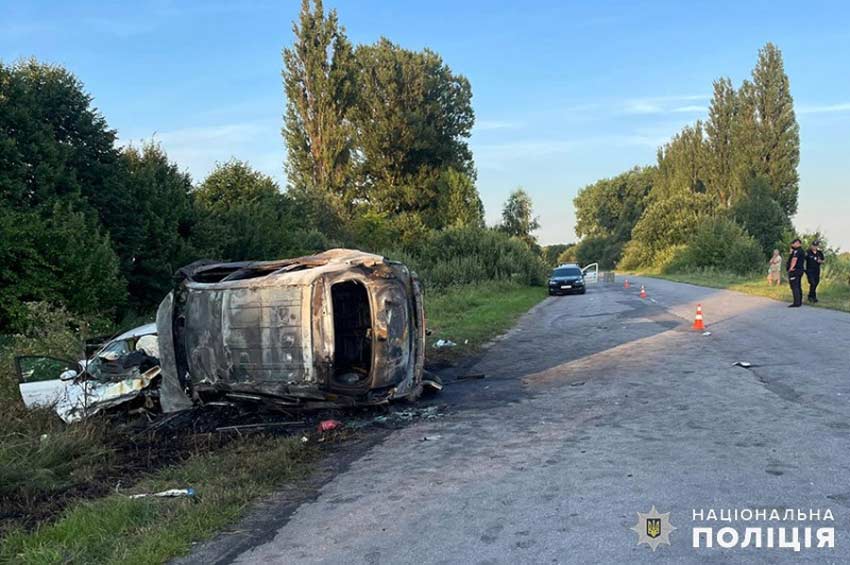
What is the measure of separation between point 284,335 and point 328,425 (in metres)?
1.14

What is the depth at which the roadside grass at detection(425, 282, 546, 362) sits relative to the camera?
13.4 meters

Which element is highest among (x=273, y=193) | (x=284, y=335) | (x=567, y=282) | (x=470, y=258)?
(x=273, y=193)

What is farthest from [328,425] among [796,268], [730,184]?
[730,184]

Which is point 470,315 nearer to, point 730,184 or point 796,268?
point 796,268

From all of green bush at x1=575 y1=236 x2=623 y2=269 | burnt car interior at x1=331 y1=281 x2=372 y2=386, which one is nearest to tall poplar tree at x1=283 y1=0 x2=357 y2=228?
burnt car interior at x1=331 y1=281 x2=372 y2=386

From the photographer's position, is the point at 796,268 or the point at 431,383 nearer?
the point at 431,383

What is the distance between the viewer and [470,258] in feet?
116

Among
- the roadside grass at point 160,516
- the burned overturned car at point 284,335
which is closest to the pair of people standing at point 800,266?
the burned overturned car at point 284,335

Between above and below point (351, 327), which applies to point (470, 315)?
below

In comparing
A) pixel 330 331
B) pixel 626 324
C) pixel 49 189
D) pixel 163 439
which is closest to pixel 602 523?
pixel 330 331

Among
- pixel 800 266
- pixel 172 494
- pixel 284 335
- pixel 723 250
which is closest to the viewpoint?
pixel 172 494

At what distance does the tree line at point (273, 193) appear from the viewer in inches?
587

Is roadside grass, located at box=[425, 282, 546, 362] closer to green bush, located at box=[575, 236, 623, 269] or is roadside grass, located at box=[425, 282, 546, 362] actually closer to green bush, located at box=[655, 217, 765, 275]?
green bush, located at box=[655, 217, 765, 275]

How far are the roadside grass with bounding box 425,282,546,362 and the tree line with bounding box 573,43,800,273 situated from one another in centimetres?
2161
